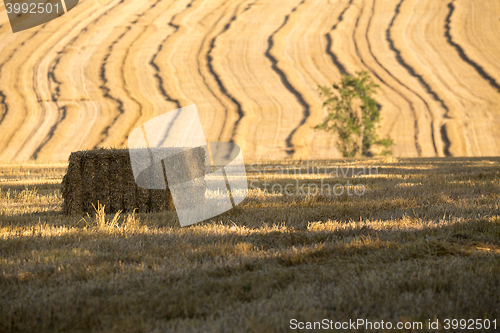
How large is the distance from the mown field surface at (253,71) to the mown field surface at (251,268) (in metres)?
24.8

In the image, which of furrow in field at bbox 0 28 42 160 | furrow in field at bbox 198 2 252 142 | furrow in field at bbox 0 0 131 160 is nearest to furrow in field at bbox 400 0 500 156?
furrow in field at bbox 198 2 252 142

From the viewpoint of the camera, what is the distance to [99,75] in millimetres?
42719

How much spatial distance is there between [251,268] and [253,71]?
41180 mm

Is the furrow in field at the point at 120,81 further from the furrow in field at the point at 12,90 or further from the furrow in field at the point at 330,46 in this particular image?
the furrow in field at the point at 330,46

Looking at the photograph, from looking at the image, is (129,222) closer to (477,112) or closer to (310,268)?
(310,268)

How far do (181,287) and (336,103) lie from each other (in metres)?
29.4

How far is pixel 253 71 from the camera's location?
43.9 metres

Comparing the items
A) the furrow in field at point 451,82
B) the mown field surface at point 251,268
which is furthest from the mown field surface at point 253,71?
the mown field surface at point 251,268

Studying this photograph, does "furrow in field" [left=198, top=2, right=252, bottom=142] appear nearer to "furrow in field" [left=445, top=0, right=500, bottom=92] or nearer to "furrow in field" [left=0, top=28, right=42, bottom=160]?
"furrow in field" [left=0, top=28, right=42, bottom=160]

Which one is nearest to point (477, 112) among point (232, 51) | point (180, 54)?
point (232, 51)

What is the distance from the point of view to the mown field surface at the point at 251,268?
3025 mm

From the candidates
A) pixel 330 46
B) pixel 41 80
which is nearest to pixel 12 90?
pixel 41 80

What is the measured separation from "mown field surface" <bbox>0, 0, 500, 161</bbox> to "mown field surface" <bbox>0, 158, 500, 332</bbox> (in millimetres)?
24787

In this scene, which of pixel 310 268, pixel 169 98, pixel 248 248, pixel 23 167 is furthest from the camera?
pixel 169 98
